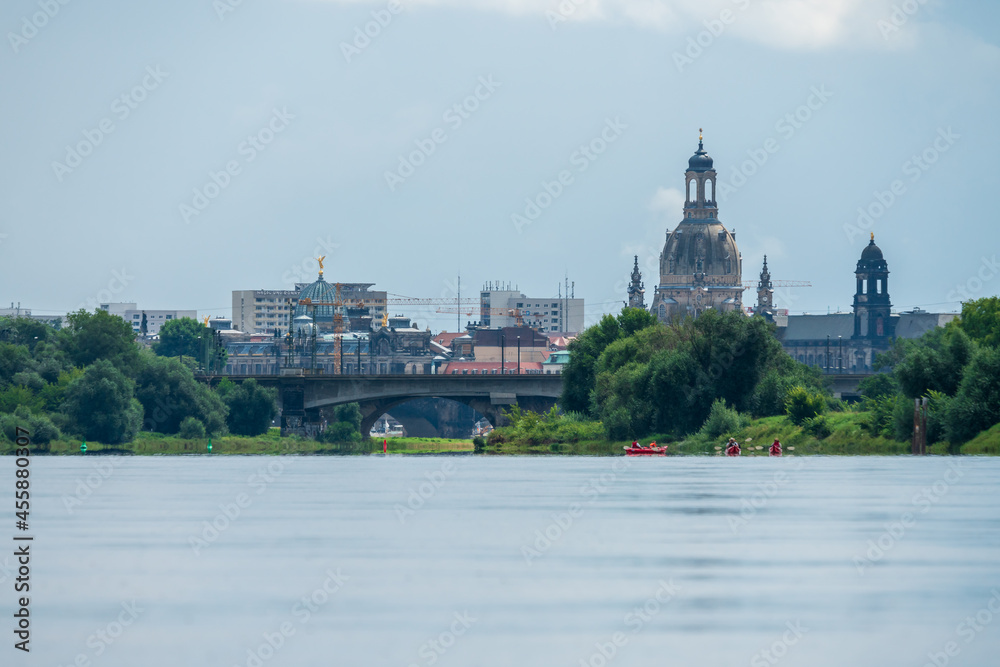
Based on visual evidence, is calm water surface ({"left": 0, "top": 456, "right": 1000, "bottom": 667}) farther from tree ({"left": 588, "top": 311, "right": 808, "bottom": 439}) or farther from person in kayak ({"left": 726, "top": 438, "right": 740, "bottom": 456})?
tree ({"left": 588, "top": 311, "right": 808, "bottom": 439})

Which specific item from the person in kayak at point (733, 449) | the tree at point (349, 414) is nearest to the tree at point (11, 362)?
the tree at point (349, 414)

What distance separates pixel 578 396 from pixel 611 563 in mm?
74714

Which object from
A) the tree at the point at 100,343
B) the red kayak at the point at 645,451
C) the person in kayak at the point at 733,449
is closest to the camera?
the person in kayak at the point at 733,449

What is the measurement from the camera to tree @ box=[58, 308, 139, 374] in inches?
4523

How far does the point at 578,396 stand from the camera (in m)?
102

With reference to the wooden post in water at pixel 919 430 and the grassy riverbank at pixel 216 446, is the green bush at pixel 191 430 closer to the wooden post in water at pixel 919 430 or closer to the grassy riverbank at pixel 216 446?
the grassy riverbank at pixel 216 446

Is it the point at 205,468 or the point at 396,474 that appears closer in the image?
the point at 396,474

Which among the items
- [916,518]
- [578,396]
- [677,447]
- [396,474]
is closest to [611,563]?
[916,518]

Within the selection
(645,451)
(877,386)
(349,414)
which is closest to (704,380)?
(645,451)

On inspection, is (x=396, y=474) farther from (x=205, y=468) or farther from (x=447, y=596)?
(x=447, y=596)

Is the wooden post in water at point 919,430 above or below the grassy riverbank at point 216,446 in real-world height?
above

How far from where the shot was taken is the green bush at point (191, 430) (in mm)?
107250

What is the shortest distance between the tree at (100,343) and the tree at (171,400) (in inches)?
81.7

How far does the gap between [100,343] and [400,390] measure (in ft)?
83.9
